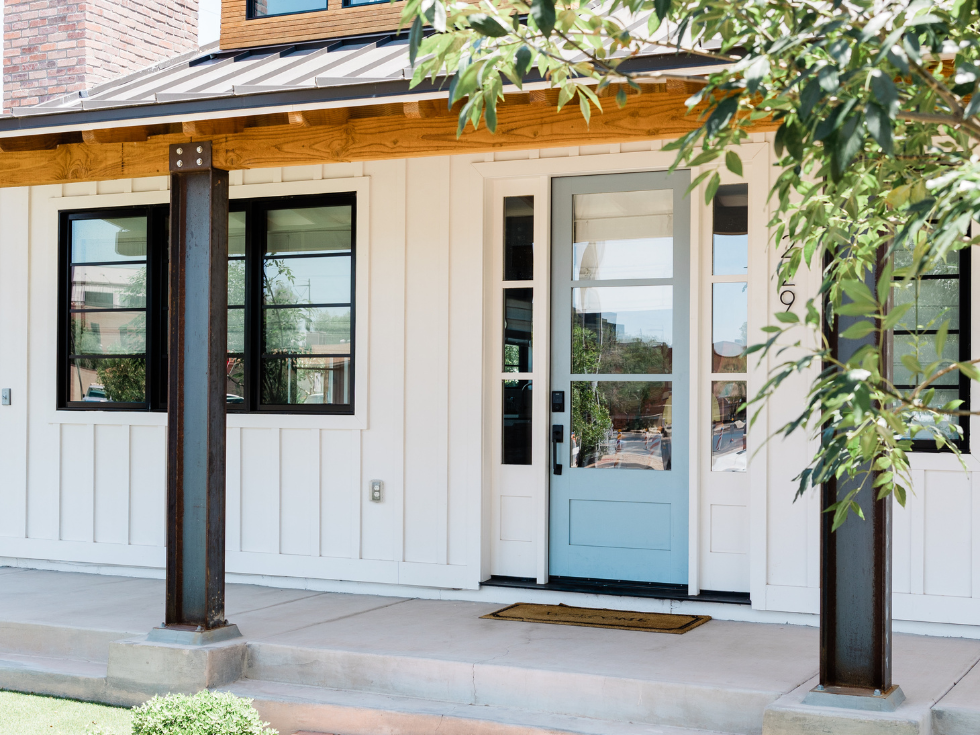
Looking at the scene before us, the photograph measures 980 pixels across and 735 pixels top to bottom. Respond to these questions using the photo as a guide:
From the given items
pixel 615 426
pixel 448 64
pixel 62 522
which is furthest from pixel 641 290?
pixel 62 522

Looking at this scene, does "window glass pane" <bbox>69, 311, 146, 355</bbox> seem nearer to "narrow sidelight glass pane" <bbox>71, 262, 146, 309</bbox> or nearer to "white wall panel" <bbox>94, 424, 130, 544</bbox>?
"narrow sidelight glass pane" <bbox>71, 262, 146, 309</bbox>

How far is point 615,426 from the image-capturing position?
5.65 metres

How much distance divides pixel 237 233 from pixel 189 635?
2.83m

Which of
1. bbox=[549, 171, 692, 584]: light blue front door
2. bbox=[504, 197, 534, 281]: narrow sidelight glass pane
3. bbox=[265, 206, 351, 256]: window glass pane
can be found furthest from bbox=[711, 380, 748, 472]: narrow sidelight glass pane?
bbox=[265, 206, 351, 256]: window glass pane

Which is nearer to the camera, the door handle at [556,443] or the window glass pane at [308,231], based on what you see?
the door handle at [556,443]

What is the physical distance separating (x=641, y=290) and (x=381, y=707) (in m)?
2.68

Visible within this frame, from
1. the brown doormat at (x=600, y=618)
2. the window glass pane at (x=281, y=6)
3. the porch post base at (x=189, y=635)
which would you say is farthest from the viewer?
the window glass pane at (x=281, y=6)

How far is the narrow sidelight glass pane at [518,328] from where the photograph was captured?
5789mm

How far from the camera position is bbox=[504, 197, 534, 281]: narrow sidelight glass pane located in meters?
5.80

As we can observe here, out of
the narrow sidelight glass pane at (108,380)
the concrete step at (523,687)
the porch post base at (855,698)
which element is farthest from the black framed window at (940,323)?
the narrow sidelight glass pane at (108,380)

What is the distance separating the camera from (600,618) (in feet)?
17.0

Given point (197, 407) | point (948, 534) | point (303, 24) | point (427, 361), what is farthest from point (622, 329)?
point (303, 24)

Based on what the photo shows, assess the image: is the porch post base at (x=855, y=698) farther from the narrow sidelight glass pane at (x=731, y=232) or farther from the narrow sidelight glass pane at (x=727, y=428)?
the narrow sidelight glass pane at (x=731, y=232)

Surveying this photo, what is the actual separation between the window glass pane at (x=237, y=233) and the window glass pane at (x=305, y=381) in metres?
0.74
